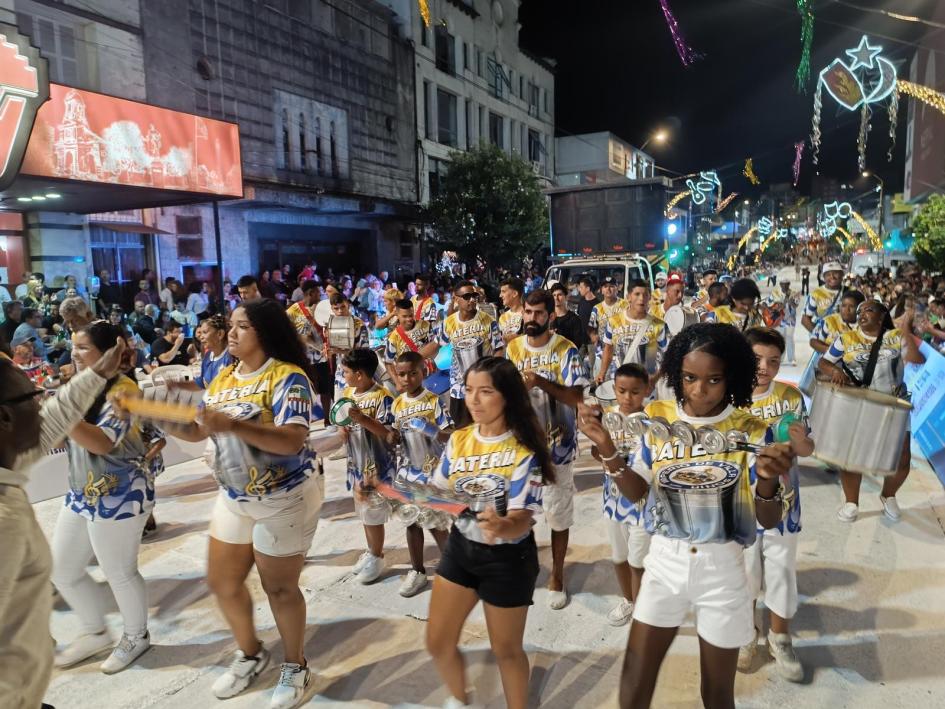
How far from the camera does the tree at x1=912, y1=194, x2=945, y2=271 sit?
20875 millimetres

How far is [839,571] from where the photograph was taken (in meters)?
4.62

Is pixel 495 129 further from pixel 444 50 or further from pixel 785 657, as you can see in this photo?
pixel 785 657

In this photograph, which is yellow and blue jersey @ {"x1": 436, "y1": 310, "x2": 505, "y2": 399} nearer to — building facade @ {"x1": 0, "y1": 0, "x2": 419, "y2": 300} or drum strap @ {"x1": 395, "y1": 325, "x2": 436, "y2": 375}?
drum strap @ {"x1": 395, "y1": 325, "x2": 436, "y2": 375}

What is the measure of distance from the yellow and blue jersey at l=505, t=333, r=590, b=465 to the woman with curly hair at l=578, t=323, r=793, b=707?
1.85 metres

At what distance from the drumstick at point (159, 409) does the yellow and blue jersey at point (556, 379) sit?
227 cm

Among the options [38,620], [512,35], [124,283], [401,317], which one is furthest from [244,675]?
[512,35]

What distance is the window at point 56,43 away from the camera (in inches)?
597

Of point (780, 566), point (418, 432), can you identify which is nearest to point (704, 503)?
point (780, 566)

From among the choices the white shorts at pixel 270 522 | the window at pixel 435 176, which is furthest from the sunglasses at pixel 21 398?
the window at pixel 435 176

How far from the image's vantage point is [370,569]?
15.4 ft

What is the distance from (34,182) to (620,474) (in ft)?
41.5

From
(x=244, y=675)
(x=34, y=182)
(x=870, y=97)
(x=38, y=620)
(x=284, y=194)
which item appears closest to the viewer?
(x=38, y=620)

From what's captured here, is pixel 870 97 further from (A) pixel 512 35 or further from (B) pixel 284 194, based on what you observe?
(A) pixel 512 35

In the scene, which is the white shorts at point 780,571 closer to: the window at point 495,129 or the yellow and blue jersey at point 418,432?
the yellow and blue jersey at point 418,432
